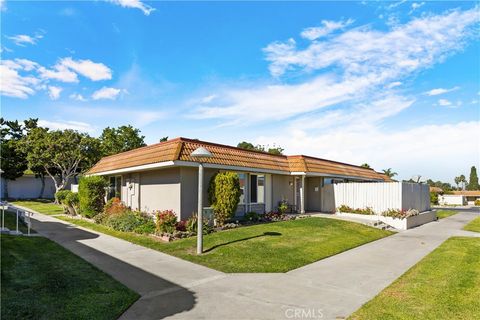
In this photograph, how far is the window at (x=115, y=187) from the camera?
19883 millimetres

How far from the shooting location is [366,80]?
594 inches

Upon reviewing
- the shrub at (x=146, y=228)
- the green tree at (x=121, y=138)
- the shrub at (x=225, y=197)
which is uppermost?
the green tree at (x=121, y=138)

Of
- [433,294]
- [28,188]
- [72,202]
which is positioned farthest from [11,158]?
[433,294]

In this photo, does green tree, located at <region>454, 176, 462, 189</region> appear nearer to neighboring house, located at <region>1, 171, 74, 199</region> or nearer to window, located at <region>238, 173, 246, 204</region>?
window, located at <region>238, 173, 246, 204</region>

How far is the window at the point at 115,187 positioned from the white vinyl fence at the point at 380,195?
1423 centimetres

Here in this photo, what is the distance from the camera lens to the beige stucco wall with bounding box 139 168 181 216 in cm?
1346

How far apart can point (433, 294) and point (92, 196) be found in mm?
16687

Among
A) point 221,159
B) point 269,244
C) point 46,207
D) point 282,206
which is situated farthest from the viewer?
point 46,207

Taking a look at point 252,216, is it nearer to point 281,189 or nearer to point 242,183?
point 242,183

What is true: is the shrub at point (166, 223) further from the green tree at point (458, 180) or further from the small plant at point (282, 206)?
the green tree at point (458, 180)

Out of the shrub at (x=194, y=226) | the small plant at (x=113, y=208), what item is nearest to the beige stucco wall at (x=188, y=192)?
the shrub at (x=194, y=226)

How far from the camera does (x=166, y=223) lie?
473 inches

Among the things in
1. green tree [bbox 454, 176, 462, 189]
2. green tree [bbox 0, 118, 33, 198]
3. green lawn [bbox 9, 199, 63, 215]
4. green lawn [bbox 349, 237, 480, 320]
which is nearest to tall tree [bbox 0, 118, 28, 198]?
green tree [bbox 0, 118, 33, 198]

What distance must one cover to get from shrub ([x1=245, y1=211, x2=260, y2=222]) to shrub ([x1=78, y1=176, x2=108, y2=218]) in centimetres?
864
